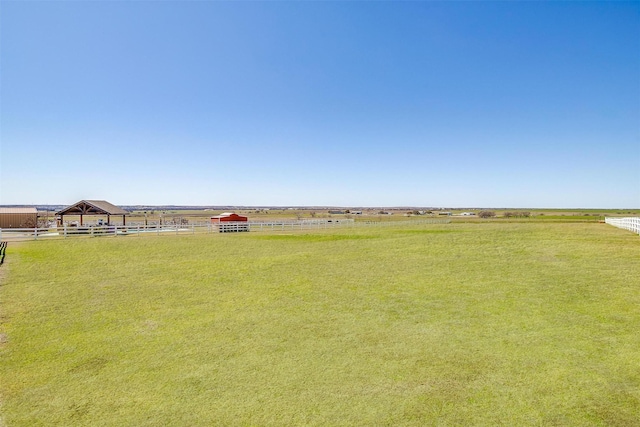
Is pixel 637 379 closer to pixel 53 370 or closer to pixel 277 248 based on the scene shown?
pixel 53 370

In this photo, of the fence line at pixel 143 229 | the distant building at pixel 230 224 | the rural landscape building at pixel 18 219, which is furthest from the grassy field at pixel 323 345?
the rural landscape building at pixel 18 219

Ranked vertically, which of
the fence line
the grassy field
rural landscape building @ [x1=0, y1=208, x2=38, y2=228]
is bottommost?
the grassy field

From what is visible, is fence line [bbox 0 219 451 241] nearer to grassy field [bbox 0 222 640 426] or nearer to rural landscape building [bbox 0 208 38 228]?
rural landscape building [bbox 0 208 38 228]

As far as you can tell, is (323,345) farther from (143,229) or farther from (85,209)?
(85,209)

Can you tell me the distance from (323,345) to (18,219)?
2041 inches

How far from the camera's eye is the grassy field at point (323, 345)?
195 inches

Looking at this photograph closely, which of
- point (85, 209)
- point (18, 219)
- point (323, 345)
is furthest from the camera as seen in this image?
point (18, 219)

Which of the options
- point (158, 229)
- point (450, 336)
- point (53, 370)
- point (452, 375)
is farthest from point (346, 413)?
point (158, 229)

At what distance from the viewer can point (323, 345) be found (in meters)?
7.06

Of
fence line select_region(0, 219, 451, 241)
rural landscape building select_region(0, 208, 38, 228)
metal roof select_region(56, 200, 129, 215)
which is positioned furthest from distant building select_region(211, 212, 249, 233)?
rural landscape building select_region(0, 208, 38, 228)

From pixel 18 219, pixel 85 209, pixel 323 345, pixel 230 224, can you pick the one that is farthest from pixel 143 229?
pixel 323 345

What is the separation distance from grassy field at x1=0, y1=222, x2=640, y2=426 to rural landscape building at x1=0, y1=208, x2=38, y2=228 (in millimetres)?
36359

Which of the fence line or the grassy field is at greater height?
the fence line

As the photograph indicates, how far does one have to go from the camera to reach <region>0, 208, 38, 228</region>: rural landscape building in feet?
137
